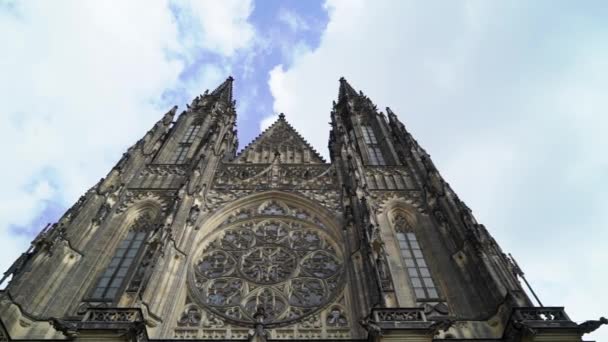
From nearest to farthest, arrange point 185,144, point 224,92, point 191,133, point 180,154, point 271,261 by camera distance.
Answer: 1. point 271,261
2. point 180,154
3. point 185,144
4. point 191,133
5. point 224,92

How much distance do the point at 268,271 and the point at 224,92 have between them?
59.7 ft

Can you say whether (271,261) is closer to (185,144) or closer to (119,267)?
(119,267)

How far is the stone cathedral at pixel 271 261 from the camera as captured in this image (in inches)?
442

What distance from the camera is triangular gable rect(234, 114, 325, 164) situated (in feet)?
69.5

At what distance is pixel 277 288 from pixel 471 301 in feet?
17.4

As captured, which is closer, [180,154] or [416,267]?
[416,267]

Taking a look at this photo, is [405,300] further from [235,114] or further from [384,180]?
[235,114]

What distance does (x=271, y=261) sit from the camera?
47.9ft

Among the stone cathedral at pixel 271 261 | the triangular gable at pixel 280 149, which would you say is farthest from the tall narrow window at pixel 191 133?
the triangular gable at pixel 280 149

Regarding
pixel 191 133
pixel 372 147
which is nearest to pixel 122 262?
pixel 191 133

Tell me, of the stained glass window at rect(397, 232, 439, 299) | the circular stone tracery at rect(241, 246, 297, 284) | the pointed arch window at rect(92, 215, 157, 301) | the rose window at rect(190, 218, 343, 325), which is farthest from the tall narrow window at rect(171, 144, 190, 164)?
the stained glass window at rect(397, 232, 439, 299)

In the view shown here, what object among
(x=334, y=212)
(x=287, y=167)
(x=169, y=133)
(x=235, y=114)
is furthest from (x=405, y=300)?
(x=235, y=114)

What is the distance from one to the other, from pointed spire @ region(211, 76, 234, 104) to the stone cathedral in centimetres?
870

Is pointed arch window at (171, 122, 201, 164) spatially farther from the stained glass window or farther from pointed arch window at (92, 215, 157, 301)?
the stained glass window
